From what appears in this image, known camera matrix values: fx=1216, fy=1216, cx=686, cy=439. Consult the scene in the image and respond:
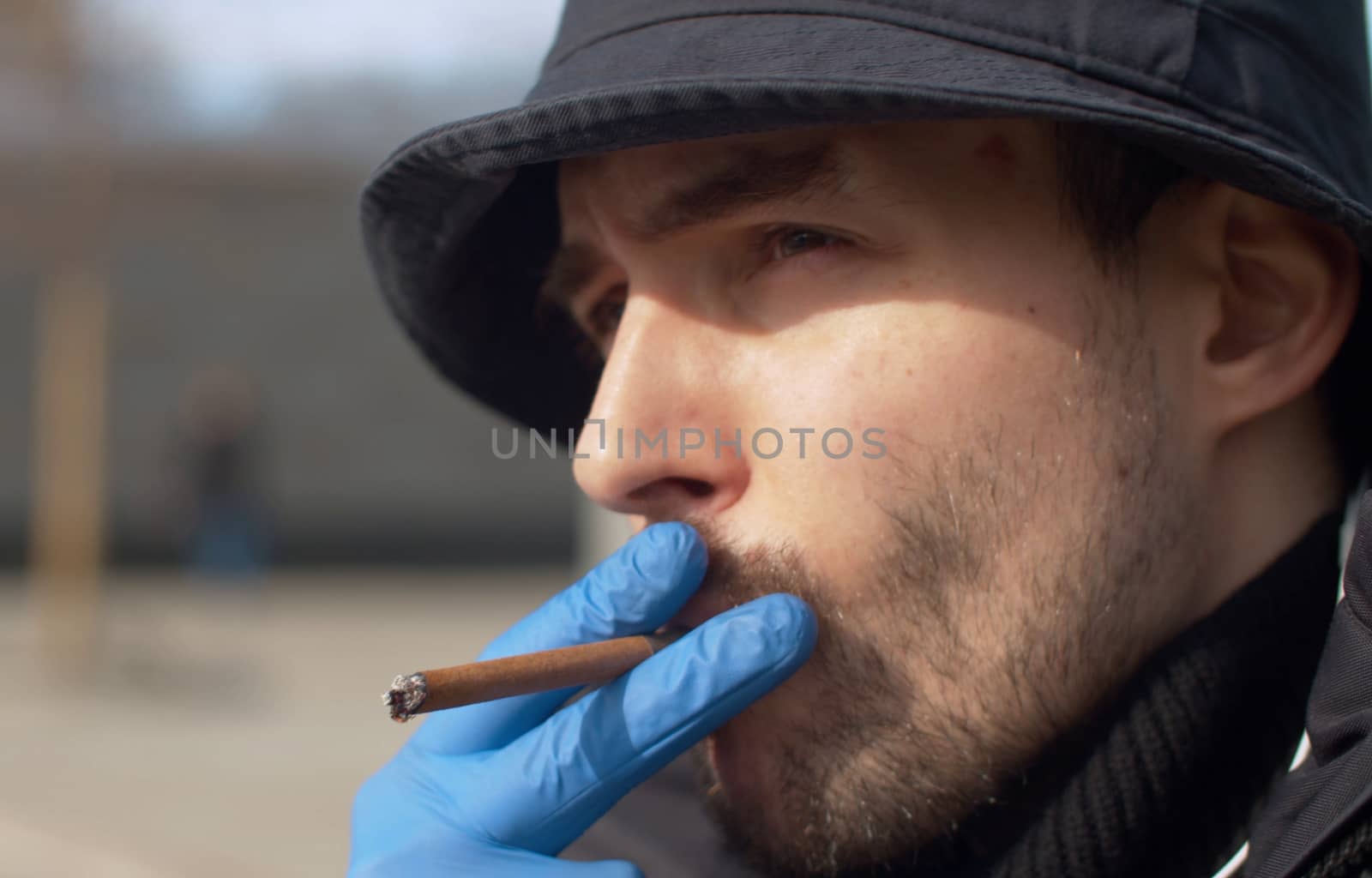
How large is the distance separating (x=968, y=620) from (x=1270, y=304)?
546mm

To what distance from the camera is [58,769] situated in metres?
5.19

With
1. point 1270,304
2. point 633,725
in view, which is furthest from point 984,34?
point 633,725

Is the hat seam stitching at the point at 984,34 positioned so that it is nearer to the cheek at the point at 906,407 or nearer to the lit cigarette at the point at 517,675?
the cheek at the point at 906,407

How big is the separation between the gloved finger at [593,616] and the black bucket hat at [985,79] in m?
0.45

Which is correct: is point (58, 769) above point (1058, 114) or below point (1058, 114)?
above

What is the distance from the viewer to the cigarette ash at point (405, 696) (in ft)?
3.58

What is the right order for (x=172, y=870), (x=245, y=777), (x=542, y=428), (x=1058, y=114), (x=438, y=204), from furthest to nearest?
(x=245, y=777)
(x=172, y=870)
(x=542, y=428)
(x=438, y=204)
(x=1058, y=114)

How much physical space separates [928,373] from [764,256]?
0.79 ft

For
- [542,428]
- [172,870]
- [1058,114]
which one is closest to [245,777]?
[172,870]

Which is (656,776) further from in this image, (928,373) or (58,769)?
(58,769)

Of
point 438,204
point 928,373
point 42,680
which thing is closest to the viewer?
point 928,373

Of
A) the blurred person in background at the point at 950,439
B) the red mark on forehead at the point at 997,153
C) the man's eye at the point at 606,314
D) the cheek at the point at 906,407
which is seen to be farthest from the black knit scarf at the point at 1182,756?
the man's eye at the point at 606,314

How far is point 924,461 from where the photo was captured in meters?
1.31

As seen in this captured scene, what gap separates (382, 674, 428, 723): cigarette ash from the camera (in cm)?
109
